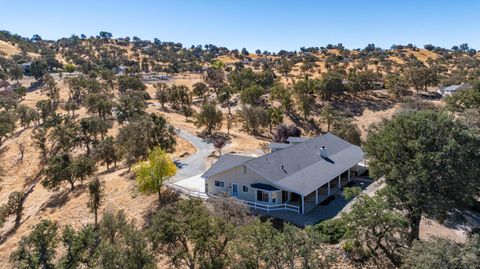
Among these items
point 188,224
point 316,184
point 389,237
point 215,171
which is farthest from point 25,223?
point 389,237

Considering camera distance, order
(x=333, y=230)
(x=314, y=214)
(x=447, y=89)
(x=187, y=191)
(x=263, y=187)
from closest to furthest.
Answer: (x=333, y=230), (x=314, y=214), (x=263, y=187), (x=187, y=191), (x=447, y=89)

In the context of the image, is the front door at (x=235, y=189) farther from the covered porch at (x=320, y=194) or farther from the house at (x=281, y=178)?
the covered porch at (x=320, y=194)

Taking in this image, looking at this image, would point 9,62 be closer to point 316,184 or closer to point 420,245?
point 316,184

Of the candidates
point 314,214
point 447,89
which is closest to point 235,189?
point 314,214

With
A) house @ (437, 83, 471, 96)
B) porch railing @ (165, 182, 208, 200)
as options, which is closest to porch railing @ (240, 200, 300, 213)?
porch railing @ (165, 182, 208, 200)

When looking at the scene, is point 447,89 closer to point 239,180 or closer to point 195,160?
point 195,160

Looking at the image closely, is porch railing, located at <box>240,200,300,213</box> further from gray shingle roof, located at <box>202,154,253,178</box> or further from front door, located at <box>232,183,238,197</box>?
gray shingle roof, located at <box>202,154,253,178</box>
